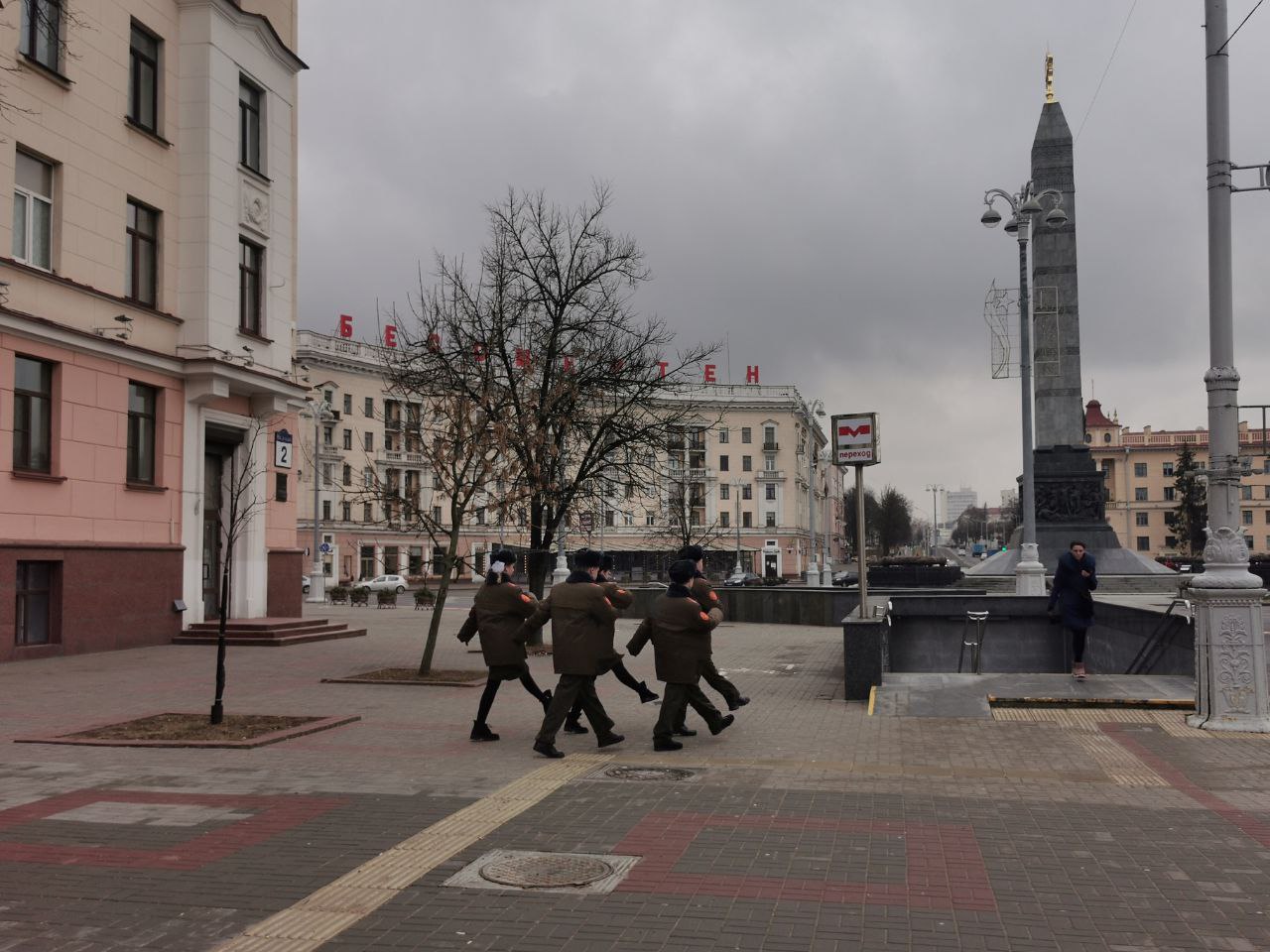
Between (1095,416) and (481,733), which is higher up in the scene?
(1095,416)

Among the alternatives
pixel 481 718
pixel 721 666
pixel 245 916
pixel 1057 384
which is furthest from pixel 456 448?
pixel 1057 384

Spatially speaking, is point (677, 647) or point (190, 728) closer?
point (677, 647)

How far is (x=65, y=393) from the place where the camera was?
63.4 feet

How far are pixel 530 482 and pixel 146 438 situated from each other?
8.02 metres

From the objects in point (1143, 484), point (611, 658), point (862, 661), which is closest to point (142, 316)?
point (611, 658)

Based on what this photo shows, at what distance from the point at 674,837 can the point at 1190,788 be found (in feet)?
13.0

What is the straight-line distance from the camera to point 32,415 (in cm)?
1888

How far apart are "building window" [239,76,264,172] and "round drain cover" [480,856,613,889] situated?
21550 mm

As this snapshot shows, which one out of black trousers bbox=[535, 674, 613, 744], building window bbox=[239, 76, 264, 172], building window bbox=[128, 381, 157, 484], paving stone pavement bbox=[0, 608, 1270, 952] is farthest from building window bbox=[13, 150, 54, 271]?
black trousers bbox=[535, 674, 613, 744]

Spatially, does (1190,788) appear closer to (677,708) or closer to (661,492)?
(677,708)

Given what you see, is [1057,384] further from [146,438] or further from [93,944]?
[93,944]

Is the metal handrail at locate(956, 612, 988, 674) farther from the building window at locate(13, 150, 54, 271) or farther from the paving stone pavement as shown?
the building window at locate(13, 150, 54, 271)

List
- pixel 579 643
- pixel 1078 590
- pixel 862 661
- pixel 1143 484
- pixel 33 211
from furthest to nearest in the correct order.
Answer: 1. pixel 1143 484
2. pixel 33 211
3. pixel 1078 590
4. pixel 862 661
5. pixel 579 643

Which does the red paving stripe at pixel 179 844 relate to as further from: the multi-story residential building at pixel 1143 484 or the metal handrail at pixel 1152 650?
the multi-story residential building at pixel 1143 484
